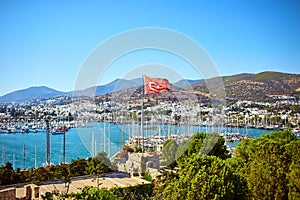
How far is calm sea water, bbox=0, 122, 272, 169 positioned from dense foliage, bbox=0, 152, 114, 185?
84cm

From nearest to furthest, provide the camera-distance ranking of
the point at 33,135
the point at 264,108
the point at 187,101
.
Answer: the point at 187,101 < the point at 33,135 < the point at 264,108

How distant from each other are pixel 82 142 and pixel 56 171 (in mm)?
2327

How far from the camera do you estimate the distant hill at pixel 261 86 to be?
39.0 metres

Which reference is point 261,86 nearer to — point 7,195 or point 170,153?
point 170,153

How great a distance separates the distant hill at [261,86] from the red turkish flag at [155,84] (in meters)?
27.4

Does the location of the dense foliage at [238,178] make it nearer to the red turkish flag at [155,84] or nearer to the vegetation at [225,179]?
the vegetation at [225,179]

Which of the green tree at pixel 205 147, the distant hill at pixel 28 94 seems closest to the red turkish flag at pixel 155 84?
the green tree at pixel 205 147

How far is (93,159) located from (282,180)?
699cm

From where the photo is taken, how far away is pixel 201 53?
8.88 meters

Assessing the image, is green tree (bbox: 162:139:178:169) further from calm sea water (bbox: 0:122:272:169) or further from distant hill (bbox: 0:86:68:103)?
distant hill (bbox: 0:86:68:103)

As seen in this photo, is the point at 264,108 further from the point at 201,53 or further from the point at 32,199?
the point at 32,199

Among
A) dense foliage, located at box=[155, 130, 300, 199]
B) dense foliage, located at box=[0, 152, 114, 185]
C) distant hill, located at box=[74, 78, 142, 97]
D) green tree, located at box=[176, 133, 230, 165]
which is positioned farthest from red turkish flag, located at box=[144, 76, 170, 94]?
dense foliage, located at box=[155, 130, 300, 199]

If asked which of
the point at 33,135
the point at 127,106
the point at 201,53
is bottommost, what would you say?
the point at 33,135

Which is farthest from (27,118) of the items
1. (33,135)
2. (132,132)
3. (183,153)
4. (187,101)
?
(183,153)
